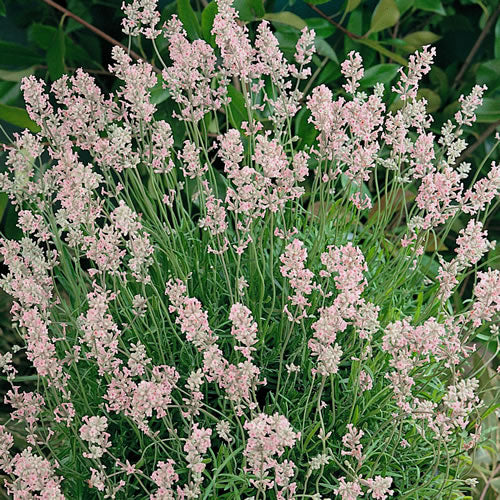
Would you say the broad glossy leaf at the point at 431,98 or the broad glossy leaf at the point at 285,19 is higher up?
the broad glossy leaf at the point at 285,19

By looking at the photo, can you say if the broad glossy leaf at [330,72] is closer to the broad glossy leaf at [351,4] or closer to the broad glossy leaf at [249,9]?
the broad glossy leaf at [351,4]

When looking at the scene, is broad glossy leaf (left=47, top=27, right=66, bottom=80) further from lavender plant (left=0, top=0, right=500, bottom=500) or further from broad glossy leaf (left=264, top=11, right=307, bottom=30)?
lavender plant (left=0, top=0, right=500, bottom=500)

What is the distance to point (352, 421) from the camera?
1.75 feet

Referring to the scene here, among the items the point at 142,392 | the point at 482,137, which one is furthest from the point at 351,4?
the point at 142,392

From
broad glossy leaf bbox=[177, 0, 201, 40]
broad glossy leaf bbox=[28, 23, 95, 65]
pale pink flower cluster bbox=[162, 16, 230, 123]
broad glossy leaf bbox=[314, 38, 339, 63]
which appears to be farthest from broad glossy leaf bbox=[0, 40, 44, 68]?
pale pink flower cluster bbox=[162, 16, 230, 123]

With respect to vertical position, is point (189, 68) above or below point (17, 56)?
above

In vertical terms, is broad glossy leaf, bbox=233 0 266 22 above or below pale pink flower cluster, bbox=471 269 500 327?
above

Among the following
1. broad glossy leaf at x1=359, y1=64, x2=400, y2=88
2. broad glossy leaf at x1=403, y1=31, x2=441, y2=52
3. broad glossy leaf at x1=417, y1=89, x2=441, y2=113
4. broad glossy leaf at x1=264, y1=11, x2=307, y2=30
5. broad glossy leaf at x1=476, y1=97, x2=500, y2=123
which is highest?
broad glossy leaf at x1=264, y1=11, x2=307, y2=30

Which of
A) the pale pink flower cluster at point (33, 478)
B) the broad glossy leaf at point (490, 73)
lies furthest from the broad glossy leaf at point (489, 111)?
the pale pink flower cluster at point (33, 478)

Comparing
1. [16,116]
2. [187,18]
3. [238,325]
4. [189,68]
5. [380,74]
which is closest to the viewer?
[238,325]

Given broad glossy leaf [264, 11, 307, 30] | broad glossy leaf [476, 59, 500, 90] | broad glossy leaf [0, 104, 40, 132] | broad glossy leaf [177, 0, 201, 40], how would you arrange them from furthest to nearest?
1. broad glossy leaf [476, 59, 500, 90]
2. broad glossy leaf [264, 11, 307, 30]
3. broad glossy leaf [177, 0, 201, 40]
4. broad glossy leaf [0, 104, 40, 132]

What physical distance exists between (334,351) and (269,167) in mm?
128

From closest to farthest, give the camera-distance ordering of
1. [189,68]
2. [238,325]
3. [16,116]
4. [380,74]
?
[238,325]
[189,68]
[16,116]
[380,74]

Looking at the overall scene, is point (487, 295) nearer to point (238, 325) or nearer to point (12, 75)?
point (238, 325)
